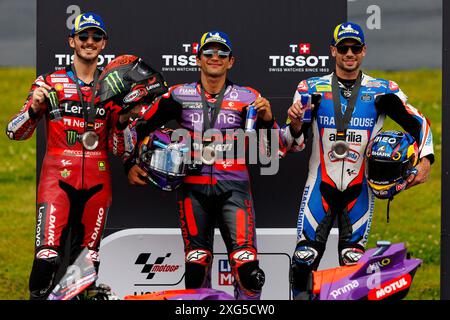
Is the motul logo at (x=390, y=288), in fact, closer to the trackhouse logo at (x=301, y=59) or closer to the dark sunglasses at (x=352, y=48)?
the dark sunglasses at (x=352, y=48)

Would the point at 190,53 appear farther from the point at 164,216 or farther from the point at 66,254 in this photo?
the point at 66,254

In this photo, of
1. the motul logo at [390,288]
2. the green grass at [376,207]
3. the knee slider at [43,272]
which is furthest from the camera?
the green grass at [376,207]

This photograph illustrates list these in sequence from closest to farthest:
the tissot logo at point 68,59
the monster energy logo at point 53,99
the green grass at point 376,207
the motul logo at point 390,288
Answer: the motul logo at point 390,288 < the monster energy logo at point 53,99 < the tissot logo at point 68,59 < the green grass at point 376,207

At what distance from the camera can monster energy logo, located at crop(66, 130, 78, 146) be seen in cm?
635

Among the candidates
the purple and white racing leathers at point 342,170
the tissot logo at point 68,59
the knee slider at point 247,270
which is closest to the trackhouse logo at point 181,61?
the tissot logo at point 68,59

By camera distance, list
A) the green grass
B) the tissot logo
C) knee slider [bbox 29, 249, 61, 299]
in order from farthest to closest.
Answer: the green grass < the tissot logo < knee slider [bbox 29, 249, 61, 299]

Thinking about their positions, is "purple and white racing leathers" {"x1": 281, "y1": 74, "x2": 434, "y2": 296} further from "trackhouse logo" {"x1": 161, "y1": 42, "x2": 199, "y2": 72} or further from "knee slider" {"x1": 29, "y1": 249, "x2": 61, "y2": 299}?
"knee slider" {"x1": 29, "y1": 249, "x2": 61, "y2": 299}

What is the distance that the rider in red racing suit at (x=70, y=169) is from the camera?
6270 millimetres

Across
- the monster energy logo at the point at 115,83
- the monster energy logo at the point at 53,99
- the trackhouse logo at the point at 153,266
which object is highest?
the monster energy logo at the point at 115,83

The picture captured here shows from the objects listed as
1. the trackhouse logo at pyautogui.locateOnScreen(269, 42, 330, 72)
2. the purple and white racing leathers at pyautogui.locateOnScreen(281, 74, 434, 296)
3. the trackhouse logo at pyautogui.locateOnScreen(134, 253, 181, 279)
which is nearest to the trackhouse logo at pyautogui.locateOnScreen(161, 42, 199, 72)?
the trackhouse logo at pyautogui.locateOnScreen(269, 42, 330, 72)

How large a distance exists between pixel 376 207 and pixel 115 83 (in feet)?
21.0

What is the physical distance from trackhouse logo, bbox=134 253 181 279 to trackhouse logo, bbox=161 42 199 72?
60.6 inches

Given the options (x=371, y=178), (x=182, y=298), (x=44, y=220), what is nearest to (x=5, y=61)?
(x=44, y=220)

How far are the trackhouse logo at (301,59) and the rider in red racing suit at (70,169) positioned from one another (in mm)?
1540
